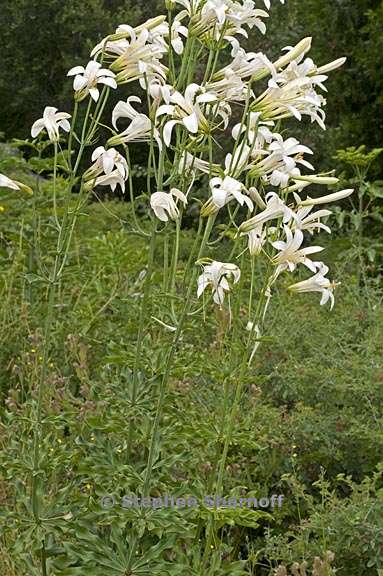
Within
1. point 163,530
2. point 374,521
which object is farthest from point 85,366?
point 163,530

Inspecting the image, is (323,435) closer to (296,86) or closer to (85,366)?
(85,366)

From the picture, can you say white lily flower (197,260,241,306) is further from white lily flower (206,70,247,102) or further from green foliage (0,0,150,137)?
green foliage (0,0,150,137)

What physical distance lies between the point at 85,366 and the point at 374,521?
1.28 m

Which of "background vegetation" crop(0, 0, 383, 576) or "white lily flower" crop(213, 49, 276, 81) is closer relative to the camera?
"white lily flower" crop(213, 49, 276, 81)

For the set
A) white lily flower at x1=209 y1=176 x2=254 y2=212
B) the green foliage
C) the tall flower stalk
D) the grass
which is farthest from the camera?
the green foliage

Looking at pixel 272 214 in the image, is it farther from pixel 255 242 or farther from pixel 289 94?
pixel 289 94

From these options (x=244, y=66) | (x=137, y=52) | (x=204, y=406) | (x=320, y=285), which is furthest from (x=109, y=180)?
(x=204, y=406)

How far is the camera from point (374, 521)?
10.5 feet

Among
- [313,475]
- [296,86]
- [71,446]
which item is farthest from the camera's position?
[313,475]

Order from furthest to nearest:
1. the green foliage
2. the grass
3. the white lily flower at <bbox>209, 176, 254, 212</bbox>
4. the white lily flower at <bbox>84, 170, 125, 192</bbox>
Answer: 1. the green foliage
2. the grass
3. the white lily flower at <bbox>84, 170, 125, 192</bbox>
4. the white lily flower at <bbox>209, 176, 254, 212</bbox>
